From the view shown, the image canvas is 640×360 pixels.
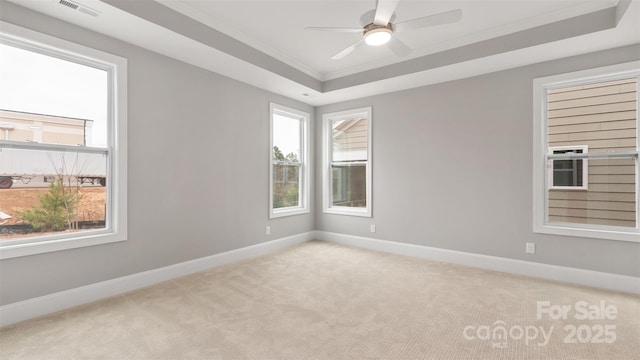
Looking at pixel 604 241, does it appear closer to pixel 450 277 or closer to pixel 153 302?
pixel 450 277

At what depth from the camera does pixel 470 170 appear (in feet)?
13.2

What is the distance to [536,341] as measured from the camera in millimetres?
2143

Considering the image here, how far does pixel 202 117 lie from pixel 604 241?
4734mm

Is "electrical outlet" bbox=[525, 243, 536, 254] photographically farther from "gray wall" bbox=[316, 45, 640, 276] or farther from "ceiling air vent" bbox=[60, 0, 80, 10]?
"ceiling air vent" bbox=[60, 0, 80, 10]

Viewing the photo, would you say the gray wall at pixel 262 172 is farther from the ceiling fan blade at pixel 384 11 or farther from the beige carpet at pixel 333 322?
the ceiling fan blade at pixel 384 11

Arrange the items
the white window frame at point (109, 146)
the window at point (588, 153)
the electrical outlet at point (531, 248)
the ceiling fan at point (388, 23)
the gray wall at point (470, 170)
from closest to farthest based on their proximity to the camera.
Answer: the ceiling fan at point (388, 23) < the white window frame at point (109, 146) < the window at point (588, 153) < the gray wall at point (470, 170) < the electrical outlet at point (531, 248)

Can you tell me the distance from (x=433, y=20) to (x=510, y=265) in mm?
3027

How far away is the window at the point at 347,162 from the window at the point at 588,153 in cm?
230

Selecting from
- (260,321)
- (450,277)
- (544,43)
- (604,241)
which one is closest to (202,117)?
(260,321)

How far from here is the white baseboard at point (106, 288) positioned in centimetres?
241

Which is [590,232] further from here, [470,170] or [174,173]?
[174,173]

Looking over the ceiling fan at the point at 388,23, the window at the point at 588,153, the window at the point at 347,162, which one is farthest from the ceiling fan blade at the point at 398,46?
the window at the point at 347,162

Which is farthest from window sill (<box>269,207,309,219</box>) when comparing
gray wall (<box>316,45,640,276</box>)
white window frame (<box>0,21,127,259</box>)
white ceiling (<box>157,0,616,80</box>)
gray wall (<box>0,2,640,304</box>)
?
white ceiling (<box>157,0,616,80</box>)

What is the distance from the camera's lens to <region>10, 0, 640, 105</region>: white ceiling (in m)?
2.72
